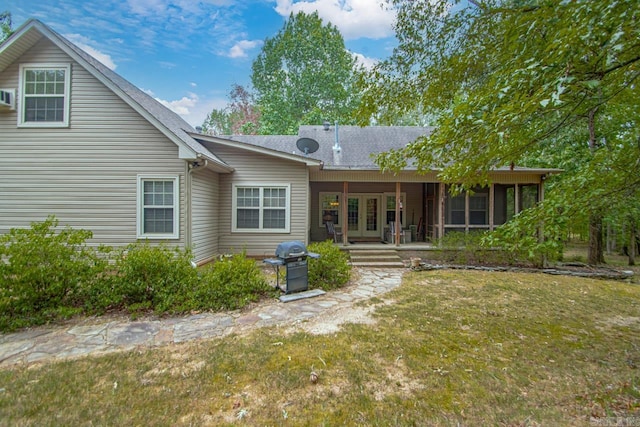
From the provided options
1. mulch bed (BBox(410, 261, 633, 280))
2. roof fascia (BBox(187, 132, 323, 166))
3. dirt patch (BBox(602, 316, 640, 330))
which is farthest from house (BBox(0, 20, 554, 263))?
dirt patch (BBox(602, 316, 640, 330))

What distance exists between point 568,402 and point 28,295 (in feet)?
20.4

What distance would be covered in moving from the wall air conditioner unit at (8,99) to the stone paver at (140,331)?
5.67 m

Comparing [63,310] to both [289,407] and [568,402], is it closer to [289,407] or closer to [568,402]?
[289,407]

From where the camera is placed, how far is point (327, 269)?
6.05 metres

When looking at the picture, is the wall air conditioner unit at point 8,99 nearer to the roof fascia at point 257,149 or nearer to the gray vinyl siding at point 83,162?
the gray vinyl siding at point 83,162

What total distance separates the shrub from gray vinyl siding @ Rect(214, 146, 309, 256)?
3913 mm

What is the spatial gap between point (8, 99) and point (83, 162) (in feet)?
6.60

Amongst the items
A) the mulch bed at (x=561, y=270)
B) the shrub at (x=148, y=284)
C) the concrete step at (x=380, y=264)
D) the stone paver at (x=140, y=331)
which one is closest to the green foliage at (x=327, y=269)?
the stone paver at (x=140, y=331)

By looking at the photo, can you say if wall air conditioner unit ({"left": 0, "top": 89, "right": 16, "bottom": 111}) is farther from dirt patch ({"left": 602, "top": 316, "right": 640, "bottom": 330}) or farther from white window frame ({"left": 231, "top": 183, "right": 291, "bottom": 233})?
dirt patch ({"left": 602, "top": 316, "right": 640, "bottom": 330})

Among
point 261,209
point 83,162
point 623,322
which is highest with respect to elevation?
point 83,162

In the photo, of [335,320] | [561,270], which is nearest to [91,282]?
[335,320]

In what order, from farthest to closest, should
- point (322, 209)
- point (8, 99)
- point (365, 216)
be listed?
1. point (365, 216)
2. point (322, 209)
3. point (8, 99)

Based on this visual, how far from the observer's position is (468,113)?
2.95 m

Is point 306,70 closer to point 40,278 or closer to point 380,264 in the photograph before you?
point 380,264
